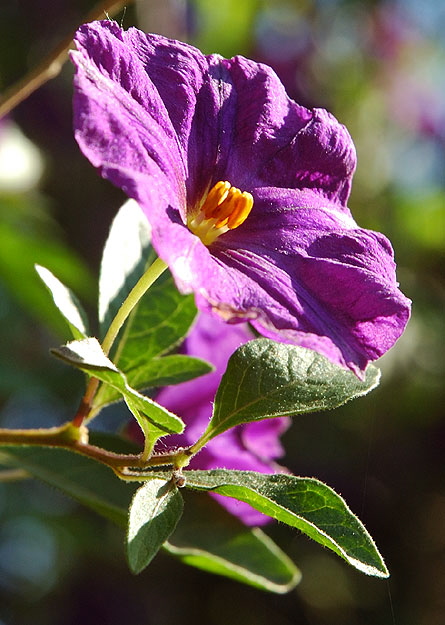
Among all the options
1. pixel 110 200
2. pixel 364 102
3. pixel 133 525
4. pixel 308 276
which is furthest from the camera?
pixel 364 102

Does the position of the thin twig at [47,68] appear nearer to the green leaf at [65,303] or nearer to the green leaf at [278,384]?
the green leaf at [65,303]

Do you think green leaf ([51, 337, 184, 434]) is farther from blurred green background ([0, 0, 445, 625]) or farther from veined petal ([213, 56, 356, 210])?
blurred green background ([0, 0, 445, 625])

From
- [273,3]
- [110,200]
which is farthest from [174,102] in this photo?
[273,3]

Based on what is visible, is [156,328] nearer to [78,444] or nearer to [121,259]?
[121,259]

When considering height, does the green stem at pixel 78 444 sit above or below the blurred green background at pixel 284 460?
above

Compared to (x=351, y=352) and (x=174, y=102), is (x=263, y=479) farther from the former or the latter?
(x=174, y=102)

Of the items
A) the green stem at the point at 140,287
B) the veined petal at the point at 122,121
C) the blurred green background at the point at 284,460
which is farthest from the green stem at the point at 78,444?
the blurred green background at the point at 284,460
